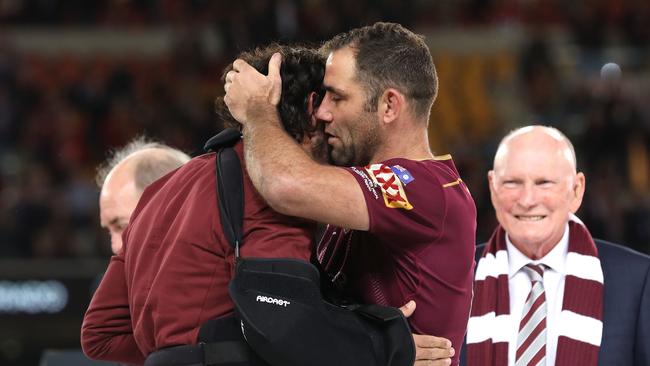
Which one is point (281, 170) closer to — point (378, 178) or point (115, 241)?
point (378, 178)

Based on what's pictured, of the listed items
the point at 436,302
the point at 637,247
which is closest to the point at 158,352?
the point at 436,302

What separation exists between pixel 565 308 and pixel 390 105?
1.26m

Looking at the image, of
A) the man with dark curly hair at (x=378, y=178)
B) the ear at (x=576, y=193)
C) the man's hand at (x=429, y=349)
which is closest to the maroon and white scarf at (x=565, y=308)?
the ear at (x=576, y=193)

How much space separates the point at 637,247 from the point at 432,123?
340 cm

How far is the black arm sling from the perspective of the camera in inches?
112

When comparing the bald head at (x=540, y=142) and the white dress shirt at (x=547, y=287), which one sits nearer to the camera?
the white dress shirt at (x=547, y=287)

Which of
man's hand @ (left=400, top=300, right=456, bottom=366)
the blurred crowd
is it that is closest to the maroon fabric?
man's hand @ (left=400, top=300, right=456, bottom=366)

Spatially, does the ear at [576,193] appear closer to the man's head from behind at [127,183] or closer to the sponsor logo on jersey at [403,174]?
the sponsor logo on jersey at [403,174]

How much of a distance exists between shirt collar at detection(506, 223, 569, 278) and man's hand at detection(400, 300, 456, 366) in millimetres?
1097

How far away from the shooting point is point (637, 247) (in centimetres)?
951

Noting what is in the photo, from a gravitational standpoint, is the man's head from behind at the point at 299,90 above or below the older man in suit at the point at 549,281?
above

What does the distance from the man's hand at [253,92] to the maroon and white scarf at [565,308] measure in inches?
59.9

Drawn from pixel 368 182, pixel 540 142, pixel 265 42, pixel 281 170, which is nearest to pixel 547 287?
pixel 540 142

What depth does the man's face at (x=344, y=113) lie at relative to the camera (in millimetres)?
3258
